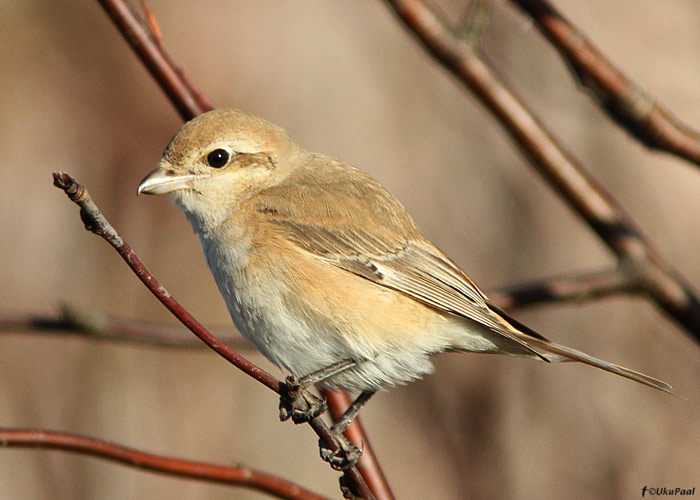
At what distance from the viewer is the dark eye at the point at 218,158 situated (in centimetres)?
338

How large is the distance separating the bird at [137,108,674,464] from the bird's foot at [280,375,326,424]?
0.63 metres

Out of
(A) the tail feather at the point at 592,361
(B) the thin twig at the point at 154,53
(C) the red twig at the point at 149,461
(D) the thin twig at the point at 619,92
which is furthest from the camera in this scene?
(D) the thin twig at the point at 619,92

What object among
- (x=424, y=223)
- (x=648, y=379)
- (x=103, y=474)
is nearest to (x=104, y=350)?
(x=103, y=474)

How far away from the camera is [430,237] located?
650cm

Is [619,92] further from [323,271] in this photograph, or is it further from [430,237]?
[430,237]

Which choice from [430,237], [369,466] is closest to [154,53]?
[369,466]

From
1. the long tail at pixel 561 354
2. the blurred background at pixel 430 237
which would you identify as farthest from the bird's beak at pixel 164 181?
the blurred background at pixel 430 237

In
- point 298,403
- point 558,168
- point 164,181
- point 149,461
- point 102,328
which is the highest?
point 558,168

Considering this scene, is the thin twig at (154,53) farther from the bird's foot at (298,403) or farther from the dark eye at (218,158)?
the bird's foot at (298,403)

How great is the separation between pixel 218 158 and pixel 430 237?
333cm

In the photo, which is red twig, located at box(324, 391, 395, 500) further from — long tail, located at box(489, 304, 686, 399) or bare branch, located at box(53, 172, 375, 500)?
bare branch, located at box(53, 172, 375, 500)

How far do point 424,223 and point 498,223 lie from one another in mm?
613

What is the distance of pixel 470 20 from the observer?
3.35 metres

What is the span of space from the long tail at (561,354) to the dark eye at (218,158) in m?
1.31
